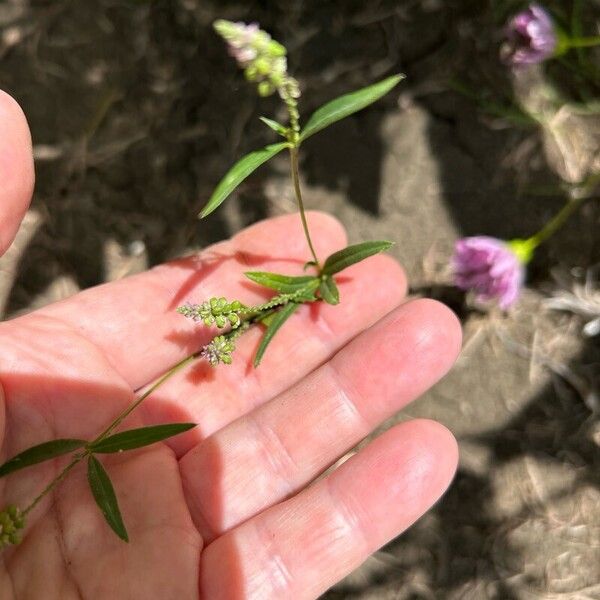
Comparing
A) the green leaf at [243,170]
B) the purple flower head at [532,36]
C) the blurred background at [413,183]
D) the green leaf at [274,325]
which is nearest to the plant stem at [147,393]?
the green leaf at [274,325]

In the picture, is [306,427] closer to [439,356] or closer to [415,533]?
[439,356]

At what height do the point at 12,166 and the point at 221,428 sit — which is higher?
the point at 12,166

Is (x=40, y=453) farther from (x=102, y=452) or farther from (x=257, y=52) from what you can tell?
(x=257, y=52)

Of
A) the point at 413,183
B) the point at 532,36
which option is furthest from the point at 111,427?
the point at 532,36

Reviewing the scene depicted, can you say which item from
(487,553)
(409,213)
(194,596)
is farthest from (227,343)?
(487,553)

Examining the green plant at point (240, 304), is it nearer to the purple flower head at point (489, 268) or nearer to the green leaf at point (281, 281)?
the green leaf at point (281, 281)
